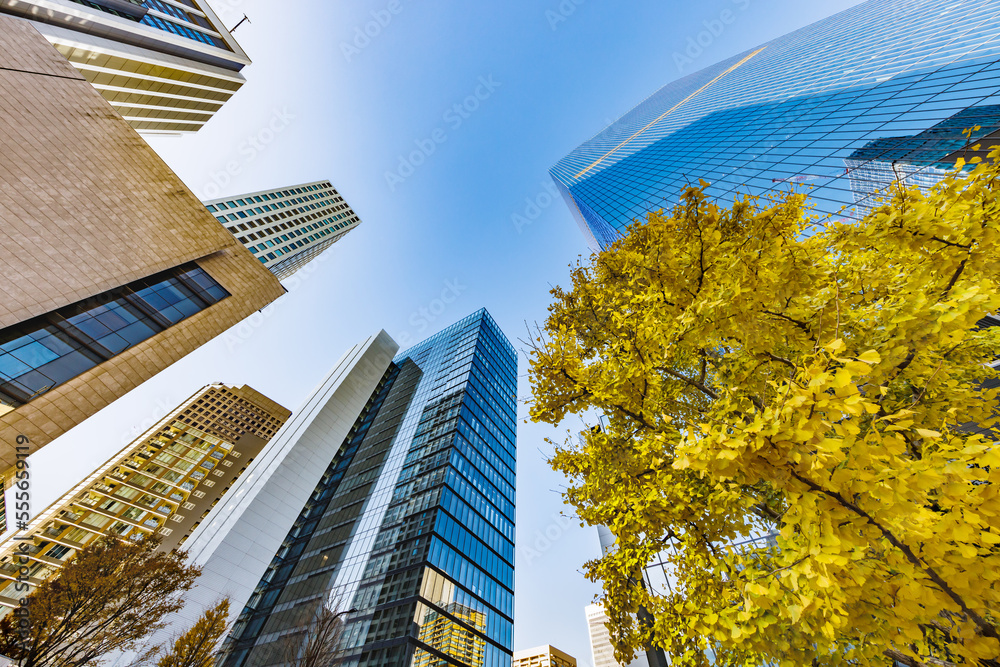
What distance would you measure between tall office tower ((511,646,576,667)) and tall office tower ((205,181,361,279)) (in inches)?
3793

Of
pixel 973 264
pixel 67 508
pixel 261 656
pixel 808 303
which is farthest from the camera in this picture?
pixel 67 508

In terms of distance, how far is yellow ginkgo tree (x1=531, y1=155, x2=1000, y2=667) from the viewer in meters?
2.14

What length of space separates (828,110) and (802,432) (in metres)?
35.0

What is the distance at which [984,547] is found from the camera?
91.0 inches

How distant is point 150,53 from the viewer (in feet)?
114

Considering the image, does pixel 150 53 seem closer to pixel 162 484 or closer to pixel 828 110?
pixel 162 484

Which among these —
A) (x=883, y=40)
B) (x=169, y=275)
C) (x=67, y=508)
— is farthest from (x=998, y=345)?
(x=67, y=508)

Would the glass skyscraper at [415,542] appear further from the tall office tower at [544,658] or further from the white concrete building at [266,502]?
the tall office tower at [544,658]

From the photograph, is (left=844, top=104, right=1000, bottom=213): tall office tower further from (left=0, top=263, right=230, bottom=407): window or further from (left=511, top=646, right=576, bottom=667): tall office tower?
(left=511, top=646, right=576, bottom=667): tall office tower

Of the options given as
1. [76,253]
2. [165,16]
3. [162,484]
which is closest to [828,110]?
[76,253]

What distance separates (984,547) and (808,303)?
2.19m

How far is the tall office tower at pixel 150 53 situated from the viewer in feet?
90.0

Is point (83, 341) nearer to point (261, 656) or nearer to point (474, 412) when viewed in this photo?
point (261, 656)

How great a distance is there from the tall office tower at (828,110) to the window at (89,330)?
21.9 m
